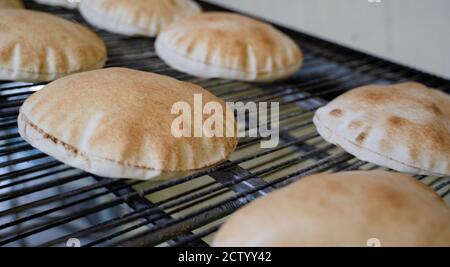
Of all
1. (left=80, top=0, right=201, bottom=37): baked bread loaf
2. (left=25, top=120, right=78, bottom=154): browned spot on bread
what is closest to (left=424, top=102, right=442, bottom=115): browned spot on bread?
(left=25, top=120, right=78, bottom=154): browned spot on bread

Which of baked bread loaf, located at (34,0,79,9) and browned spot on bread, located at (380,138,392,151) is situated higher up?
baked bread loaf, located at (34,0,79,9)

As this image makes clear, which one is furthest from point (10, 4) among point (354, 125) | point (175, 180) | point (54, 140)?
point (354, 125)

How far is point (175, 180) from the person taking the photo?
929mm

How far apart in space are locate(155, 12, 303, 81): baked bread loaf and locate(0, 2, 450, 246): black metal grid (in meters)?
0.04

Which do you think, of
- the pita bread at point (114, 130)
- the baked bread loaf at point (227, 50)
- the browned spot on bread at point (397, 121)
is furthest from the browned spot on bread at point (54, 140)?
the browned spot on bread at point (397, 121)

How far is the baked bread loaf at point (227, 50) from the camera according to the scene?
4.70 ft

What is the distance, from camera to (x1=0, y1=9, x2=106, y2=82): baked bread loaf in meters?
1.22

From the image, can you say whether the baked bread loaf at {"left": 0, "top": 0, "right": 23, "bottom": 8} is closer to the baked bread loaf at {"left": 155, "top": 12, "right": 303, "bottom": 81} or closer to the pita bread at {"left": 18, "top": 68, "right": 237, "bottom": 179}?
the baked bread loaf at {"left": 155, "top": 12, "right": 303, "bottom": 81}

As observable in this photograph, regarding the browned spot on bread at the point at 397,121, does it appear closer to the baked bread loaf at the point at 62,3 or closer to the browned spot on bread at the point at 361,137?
the browned spot on bread at the point at 361,137

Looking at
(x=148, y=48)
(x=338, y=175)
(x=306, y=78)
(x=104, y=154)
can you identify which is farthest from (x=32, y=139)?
(x=306, y=78)

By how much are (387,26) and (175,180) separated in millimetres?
1112

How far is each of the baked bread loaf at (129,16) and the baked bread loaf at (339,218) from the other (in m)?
1.05

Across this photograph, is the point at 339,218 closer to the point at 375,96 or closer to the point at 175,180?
the point at 175,180
